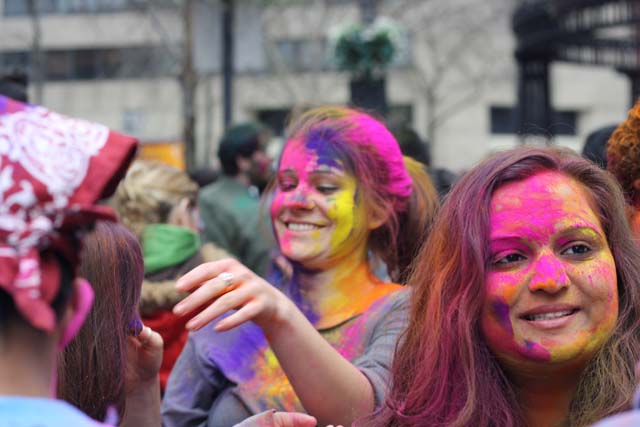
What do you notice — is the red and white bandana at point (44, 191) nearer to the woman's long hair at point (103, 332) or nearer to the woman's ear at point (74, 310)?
the woman's ear at point (74, 310)

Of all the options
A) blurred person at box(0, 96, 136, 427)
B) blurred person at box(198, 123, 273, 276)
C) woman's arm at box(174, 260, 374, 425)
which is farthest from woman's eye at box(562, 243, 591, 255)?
blurred person at box(198, 123, 273, 276)

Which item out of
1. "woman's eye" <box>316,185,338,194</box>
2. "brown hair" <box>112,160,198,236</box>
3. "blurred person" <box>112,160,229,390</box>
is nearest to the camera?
"woman's eye" <box>316,185,338,194</box>

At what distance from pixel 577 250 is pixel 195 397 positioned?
1.37m

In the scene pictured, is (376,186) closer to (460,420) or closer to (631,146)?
(631,146)

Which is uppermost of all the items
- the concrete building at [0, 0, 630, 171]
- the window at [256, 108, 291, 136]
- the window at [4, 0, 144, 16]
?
the window at [4, 0, 144, 16]

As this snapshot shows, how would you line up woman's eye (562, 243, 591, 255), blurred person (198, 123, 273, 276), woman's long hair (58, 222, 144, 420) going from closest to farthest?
1. woman's eye (562, 243, 591, 255)
2. woman's long hair (58, 222, 144, 420)
3. blurred person (198, 123, 273, 276)

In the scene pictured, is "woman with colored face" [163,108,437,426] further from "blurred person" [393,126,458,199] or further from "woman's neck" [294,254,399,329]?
"blurred person" [393,126,458,199]

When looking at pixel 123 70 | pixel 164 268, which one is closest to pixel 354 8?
pixel 123 70

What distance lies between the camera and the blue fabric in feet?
4.56

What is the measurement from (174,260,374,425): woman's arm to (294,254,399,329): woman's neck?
621 millimetres

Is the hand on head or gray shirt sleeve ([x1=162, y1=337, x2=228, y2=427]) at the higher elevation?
the hand on head

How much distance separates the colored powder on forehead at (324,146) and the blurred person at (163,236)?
917 mm

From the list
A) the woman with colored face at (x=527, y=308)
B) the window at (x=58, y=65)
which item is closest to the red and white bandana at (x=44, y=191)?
the woman with colored face at (x=527, y=308)

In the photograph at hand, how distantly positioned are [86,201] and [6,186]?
11cm
